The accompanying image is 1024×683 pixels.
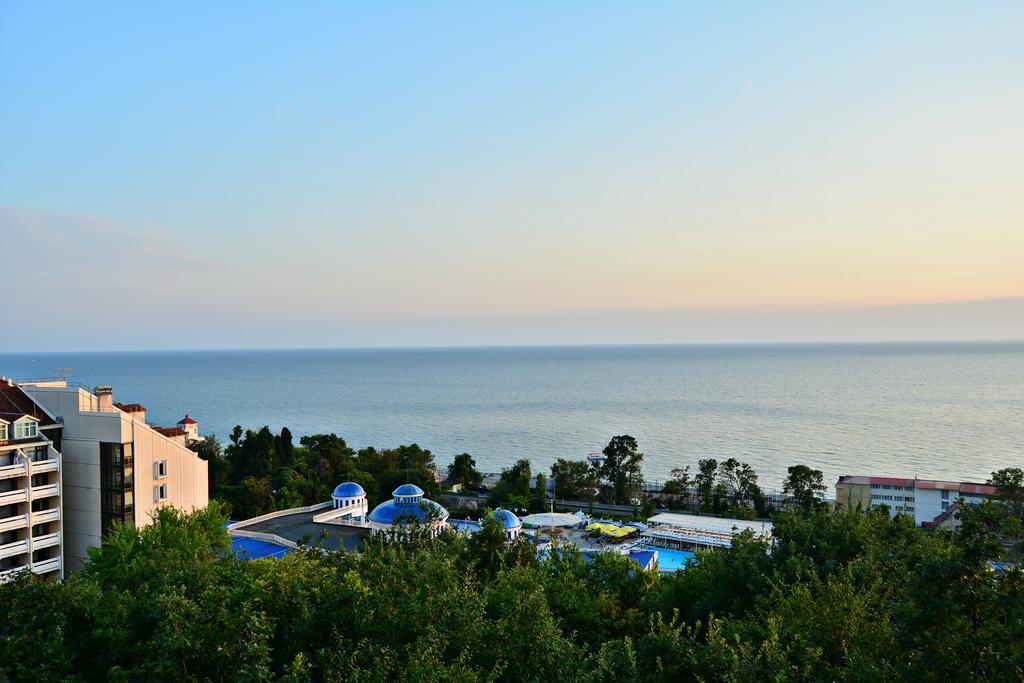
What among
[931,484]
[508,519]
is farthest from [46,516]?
[931,484]

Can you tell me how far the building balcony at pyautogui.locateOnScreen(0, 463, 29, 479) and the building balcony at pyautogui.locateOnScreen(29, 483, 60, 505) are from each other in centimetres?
84

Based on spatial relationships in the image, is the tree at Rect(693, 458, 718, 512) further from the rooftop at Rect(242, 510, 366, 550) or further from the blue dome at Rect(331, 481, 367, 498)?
the rooftop at Rect(242, 510, 366, 550)

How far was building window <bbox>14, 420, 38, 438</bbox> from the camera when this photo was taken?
26312mm

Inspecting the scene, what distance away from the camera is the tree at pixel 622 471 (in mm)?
53000

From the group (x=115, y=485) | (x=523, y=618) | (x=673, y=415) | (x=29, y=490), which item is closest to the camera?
(x=523, y=618)

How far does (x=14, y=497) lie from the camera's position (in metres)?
25.4

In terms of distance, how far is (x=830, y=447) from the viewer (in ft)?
250

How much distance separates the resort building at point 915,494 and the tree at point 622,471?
14869 mm

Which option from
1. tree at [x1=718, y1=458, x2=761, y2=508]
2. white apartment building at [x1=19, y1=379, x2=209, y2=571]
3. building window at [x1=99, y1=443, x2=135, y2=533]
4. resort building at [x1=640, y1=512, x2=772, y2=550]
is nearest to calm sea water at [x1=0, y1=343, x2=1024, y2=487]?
tree at [x1=718, y1=458, x2=761, y2=508]

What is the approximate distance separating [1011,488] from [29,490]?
38464 millimetres

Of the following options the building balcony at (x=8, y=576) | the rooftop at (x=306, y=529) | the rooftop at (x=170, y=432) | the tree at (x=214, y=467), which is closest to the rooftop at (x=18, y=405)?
the rooftop at (x=170, y=432)

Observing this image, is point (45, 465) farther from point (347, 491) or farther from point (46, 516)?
point (347, 491)

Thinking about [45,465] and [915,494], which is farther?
[915,494]

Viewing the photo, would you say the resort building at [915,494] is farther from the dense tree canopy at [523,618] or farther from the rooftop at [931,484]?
the dense tree canopy at [523,618]
